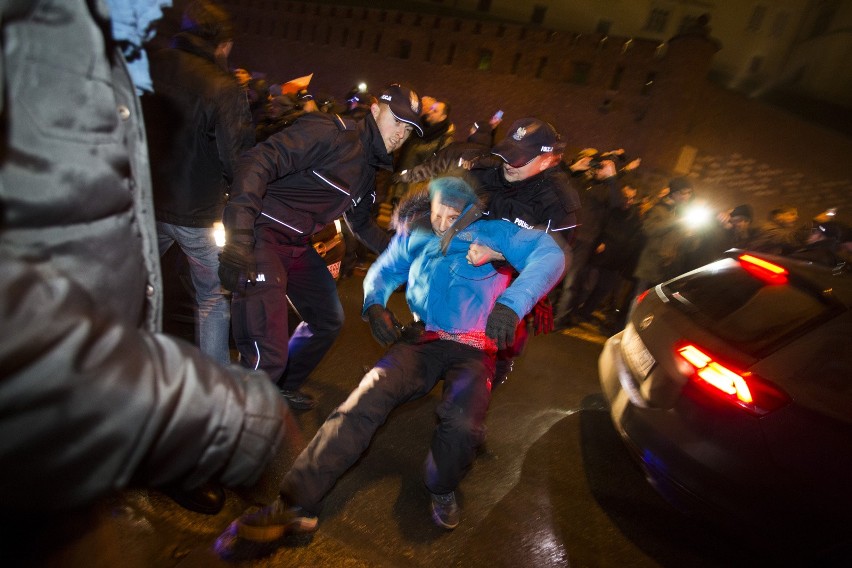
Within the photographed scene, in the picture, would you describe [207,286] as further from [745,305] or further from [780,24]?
[780,24]

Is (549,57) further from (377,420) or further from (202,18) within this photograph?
(377,420)

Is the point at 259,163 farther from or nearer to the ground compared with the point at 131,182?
nearer to the ground

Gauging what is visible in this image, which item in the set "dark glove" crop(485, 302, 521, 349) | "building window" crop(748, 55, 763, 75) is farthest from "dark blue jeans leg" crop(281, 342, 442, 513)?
"building window" crop(748, 55, 763, 75)

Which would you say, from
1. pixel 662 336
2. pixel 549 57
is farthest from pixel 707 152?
pixel 662 336

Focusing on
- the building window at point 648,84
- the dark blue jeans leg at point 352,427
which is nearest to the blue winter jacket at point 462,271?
the dark blue jeans leg at point 352,427

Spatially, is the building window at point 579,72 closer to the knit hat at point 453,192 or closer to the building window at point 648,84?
the building window at point 648,84

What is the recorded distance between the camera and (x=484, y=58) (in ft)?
63.9

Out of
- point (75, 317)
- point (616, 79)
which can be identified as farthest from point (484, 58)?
point (75, 317)

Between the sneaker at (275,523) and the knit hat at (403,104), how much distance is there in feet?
6.97

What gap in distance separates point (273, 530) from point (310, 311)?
4.62 feet

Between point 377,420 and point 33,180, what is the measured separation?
1.81 metres

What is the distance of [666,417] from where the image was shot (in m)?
2.67

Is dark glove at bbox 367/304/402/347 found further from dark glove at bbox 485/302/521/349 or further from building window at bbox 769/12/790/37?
building window at bbox 769/12/790/37

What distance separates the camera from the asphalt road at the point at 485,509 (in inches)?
86.6
